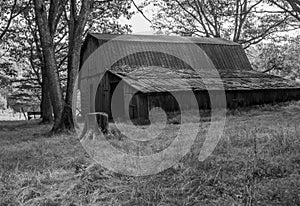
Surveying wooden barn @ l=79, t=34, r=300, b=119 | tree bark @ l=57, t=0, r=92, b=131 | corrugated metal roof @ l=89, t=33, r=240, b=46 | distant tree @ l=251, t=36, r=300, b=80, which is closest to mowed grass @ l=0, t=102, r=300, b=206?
tree bark @ l=57, t=0, r=92, b=131

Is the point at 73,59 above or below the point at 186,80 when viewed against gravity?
above

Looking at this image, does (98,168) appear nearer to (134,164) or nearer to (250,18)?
(134,164)

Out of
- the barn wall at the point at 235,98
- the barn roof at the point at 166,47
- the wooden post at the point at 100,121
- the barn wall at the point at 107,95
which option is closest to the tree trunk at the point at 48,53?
the wooden post at the point at 100,121

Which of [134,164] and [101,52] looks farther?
[101,52]

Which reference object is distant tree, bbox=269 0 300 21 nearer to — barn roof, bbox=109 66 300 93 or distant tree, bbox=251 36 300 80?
barn roof, bbox=109 66 300 93

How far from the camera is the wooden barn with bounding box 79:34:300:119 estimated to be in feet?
58.8

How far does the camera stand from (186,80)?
1969 cm

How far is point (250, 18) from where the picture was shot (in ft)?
108

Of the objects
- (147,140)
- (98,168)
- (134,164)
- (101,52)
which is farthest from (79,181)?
(101,52)

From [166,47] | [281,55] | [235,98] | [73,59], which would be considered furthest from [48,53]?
[281,55]

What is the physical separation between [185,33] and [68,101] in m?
24.3

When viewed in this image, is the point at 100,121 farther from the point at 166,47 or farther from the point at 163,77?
the point at 166,47

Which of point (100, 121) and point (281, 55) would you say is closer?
point (100, 121)

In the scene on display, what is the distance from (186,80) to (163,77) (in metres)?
1.39
